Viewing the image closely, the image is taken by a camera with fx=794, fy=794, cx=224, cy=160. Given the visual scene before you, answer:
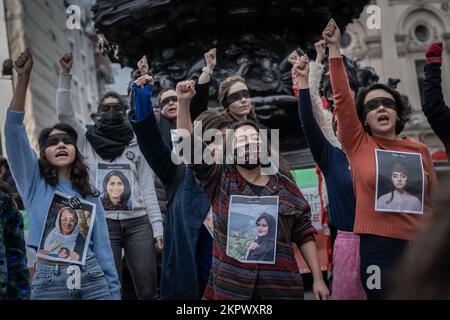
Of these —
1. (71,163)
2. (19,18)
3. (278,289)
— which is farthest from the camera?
(19,18)

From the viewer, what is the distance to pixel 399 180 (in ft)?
13.0

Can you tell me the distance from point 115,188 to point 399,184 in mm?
1735

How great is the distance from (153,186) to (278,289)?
1.44 metres

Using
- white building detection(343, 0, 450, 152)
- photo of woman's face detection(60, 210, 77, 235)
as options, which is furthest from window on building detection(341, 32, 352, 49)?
photo of woman's face detection(60, 210, 77, 235)

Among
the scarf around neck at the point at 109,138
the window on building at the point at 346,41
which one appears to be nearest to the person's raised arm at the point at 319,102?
the scarf around neck at the point at 109,138

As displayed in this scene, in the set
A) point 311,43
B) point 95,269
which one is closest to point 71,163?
point 95,269

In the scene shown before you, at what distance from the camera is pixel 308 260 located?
13.2 feet

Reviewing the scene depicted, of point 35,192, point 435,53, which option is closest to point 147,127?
point 35,192

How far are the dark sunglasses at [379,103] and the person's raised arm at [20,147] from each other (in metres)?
1.78

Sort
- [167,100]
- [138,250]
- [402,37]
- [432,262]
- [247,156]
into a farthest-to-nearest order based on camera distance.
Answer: [402,37]
[167,100]
[138,250]
[247,156]
[432,262]

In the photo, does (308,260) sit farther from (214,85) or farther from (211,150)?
(214,85)

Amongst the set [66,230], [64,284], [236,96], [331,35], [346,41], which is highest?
[346,41]

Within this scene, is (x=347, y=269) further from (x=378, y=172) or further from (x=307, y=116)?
(x=307, y=116)
